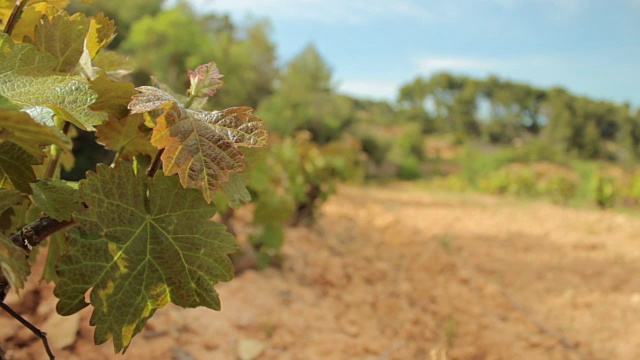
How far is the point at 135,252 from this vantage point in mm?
757

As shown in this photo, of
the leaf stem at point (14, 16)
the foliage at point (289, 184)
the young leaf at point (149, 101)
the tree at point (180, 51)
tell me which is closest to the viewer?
the young leaf at point (149, 101)

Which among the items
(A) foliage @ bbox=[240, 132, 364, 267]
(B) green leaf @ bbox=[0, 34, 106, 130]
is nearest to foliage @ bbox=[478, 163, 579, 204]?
(A) foliage @ bbox=[240, 132, 364, 267]

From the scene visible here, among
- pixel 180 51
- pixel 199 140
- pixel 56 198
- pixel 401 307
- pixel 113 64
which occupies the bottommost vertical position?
pixel 401 307

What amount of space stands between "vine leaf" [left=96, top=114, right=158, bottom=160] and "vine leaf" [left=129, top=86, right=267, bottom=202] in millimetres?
206

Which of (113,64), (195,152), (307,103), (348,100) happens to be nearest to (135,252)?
(195,152)

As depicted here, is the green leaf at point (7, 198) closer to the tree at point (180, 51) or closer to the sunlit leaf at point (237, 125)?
the sunlit leaf at point (237, 125)

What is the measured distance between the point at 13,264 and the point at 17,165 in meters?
0.20

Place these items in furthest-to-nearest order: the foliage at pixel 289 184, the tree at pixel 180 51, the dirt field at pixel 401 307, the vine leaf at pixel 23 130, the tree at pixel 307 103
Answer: the tree at pixel 307 103 → the tree at pixel 180 51 → the foliage at pixel 289 184 → the dirt field at pixel 401 307 → the vine leaf at pixel 23 130

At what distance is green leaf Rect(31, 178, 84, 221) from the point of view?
714mm

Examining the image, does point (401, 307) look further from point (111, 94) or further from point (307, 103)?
point (307, 103)

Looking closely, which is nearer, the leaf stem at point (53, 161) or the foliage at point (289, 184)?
the leaf stem at point (53, 161)

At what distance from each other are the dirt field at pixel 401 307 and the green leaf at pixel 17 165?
95cm

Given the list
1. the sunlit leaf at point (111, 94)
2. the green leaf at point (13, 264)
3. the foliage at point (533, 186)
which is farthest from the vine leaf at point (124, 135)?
the foliage at point (533, 186)

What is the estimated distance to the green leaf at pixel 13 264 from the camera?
53 centimetres
